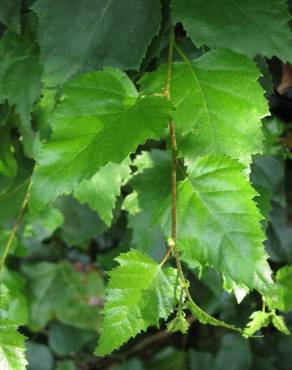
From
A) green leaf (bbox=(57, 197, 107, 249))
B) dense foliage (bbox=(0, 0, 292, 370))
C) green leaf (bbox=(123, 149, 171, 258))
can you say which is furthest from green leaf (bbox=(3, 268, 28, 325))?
green leaf (bbox=(123, 149, 171, 258))

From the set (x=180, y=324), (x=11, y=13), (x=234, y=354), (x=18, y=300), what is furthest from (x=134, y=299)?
(x=234, y=354)

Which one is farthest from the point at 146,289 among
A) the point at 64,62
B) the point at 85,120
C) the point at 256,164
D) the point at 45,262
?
the point at 45,262

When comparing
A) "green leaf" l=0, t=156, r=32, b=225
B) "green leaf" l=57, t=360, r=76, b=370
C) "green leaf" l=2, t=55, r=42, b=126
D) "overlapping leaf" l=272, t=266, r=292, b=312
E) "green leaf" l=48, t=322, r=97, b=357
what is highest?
"green leaf" l=2, t=55, r=42, b=126

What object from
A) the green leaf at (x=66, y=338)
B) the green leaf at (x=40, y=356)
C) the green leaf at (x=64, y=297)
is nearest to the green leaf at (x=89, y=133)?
the green leaf at (x=64, y=297)

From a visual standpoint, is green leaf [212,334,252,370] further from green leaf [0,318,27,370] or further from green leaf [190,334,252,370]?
green leaf [0,318,27,370]

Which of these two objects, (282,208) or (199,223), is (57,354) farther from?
(199,223)

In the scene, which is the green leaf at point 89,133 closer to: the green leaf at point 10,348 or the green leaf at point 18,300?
the green leaf at point 10,348

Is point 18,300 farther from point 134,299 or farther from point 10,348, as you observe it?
point 134,299
